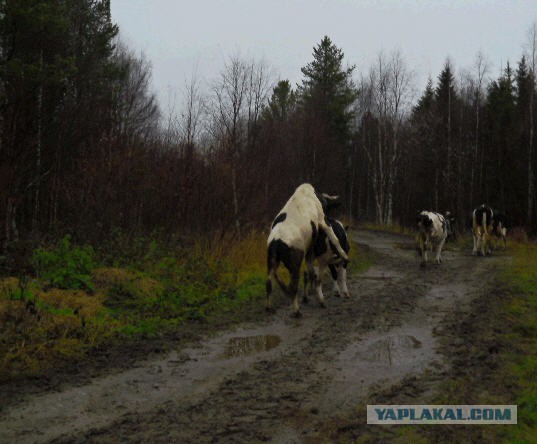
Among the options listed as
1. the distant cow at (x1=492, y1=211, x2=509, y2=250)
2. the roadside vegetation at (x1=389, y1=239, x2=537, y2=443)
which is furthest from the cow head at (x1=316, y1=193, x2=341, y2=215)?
the distant cow at (x1=492, y1=211, x2=509, y2=250)

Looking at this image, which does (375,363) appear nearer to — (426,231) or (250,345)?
(250,345)

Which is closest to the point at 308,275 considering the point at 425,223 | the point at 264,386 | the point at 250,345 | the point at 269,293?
the point at 269,293

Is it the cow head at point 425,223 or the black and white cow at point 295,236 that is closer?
the black and white cow at point 295,236

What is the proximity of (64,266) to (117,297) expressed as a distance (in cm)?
124

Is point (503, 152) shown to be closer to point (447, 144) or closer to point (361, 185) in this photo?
point (447, 144)

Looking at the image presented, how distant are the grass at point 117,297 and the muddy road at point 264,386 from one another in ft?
2.99

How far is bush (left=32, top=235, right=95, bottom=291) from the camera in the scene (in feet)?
27.0

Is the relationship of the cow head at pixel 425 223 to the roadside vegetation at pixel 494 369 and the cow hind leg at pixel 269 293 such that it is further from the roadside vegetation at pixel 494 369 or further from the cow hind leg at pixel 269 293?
the cow hind leg at pixel 269 293

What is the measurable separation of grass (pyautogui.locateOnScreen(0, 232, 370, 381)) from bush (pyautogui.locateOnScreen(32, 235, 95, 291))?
0.6 inches

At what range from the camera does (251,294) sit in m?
9.80

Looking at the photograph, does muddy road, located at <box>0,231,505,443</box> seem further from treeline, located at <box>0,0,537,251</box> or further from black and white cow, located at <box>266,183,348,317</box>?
treeline, located at <box>0,0,537,251</box>

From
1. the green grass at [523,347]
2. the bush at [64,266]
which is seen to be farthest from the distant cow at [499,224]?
the bush at [64,266]

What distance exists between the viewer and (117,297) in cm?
851

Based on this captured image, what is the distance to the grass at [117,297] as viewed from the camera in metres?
6.04
